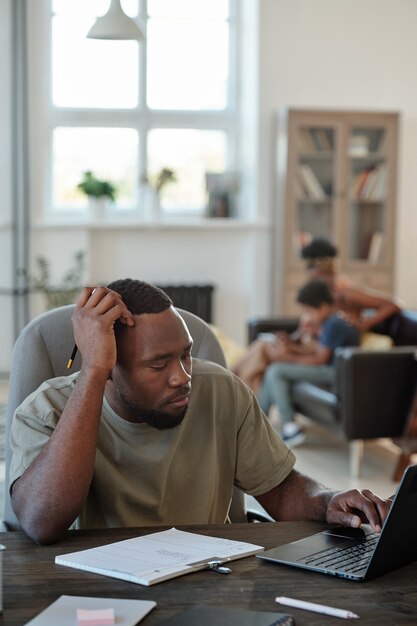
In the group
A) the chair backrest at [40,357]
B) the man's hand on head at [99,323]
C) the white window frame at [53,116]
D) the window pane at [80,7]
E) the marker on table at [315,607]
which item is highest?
the window pane at [80,7]

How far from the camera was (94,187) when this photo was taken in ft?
25.6

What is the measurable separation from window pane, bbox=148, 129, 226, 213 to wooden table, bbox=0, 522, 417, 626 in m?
6.75

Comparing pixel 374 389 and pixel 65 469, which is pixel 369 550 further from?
pixel 374 389

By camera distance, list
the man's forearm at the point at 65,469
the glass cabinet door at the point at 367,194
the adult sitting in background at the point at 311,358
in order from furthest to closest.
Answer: the glass cabinet door at the point at 367,194
the adult sitting in background at the point at 311,358
the man's forearm at the point at 65,469

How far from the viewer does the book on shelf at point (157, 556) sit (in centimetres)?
146

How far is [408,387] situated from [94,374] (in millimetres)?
3680

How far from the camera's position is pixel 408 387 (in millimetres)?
5242

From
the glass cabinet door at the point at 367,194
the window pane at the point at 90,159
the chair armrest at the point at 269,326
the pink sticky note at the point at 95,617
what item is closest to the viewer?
the pink sticky note at the point at 95,617

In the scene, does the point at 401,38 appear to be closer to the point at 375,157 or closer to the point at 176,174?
the point at 375,157

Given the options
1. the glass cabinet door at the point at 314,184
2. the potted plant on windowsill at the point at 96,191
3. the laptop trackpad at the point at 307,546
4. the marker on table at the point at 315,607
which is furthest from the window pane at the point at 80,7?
the marker on table at the point at 315,607

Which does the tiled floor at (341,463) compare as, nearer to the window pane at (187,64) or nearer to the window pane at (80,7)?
the window pane at (187,64)

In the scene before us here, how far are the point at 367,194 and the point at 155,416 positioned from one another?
20.4 ft

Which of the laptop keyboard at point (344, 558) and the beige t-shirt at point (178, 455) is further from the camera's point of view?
the beige t-shirt at point (178, 455)

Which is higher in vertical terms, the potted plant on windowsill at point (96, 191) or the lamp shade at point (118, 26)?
the lamp shade at point (118, 26)
